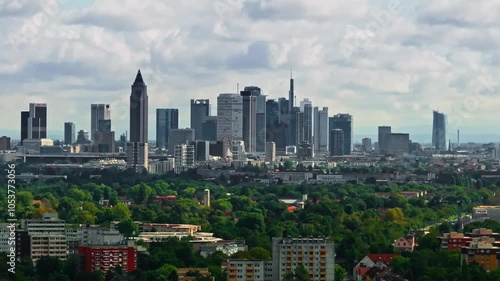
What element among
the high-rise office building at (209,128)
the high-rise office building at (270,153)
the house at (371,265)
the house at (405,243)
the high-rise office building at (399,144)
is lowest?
the house at (371,265)

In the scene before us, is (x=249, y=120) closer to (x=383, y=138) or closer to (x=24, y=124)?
(x=383, y=138)

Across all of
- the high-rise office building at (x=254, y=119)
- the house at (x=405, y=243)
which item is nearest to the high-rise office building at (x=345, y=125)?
the high-rise office building at (x=254, y=119)

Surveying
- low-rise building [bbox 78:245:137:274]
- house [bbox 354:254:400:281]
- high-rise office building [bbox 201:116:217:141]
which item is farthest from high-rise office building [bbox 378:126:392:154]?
low-rise building [bbox 78:245:137:274]

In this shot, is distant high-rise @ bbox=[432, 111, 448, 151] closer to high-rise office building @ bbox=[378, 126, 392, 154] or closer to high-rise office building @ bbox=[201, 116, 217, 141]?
high-rise office building @ bbox=[378, 126, 392, 154]

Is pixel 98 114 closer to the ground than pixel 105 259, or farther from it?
farther from it

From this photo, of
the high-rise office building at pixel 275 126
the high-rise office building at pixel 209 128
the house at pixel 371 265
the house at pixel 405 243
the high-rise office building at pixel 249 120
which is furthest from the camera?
the high-rise office building at pixel 275 126

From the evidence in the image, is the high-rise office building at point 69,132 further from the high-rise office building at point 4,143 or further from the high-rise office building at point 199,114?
the high-rise office building at point 4,143

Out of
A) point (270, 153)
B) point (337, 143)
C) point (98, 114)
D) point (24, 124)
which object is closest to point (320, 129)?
point (337, 143)

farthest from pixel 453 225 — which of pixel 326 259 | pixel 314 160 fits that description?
pixel 314 160
